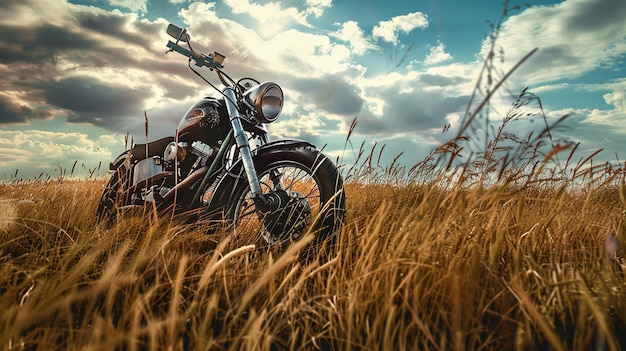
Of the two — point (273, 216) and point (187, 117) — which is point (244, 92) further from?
point (273, 216)

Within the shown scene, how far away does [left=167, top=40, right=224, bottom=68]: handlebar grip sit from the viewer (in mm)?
3266

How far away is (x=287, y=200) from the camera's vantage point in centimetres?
263

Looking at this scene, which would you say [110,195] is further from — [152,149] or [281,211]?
[281,211]

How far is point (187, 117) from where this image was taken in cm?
335

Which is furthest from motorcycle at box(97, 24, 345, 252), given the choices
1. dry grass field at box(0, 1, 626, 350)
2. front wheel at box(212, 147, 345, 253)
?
dry grass field at box(0, 1, 626, 350)

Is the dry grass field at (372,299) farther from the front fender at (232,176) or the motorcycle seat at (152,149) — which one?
the motorcycle seat at (152,149)

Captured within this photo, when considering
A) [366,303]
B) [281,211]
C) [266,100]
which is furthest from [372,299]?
[266,100]

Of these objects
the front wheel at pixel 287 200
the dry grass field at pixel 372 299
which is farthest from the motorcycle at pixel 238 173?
the dry grass field at pixel 372 299

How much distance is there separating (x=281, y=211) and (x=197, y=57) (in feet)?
5.07

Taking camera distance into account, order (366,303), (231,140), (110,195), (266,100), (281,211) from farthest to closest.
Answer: (110,195) < (231,140) < (266,100) < (281,211) < (366,303)

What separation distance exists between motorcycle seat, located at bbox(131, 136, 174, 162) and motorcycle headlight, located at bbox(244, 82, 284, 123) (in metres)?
1.02

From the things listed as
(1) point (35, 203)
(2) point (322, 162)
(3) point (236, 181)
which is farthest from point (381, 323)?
(1) point (35, 203)

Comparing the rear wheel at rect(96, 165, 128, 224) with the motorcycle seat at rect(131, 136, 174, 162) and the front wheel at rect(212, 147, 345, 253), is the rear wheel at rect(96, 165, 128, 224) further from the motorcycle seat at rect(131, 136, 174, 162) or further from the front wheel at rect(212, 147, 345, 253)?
the front wheel at rect(212, 147, 345, 253)

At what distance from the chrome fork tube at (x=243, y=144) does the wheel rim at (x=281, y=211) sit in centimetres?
10
